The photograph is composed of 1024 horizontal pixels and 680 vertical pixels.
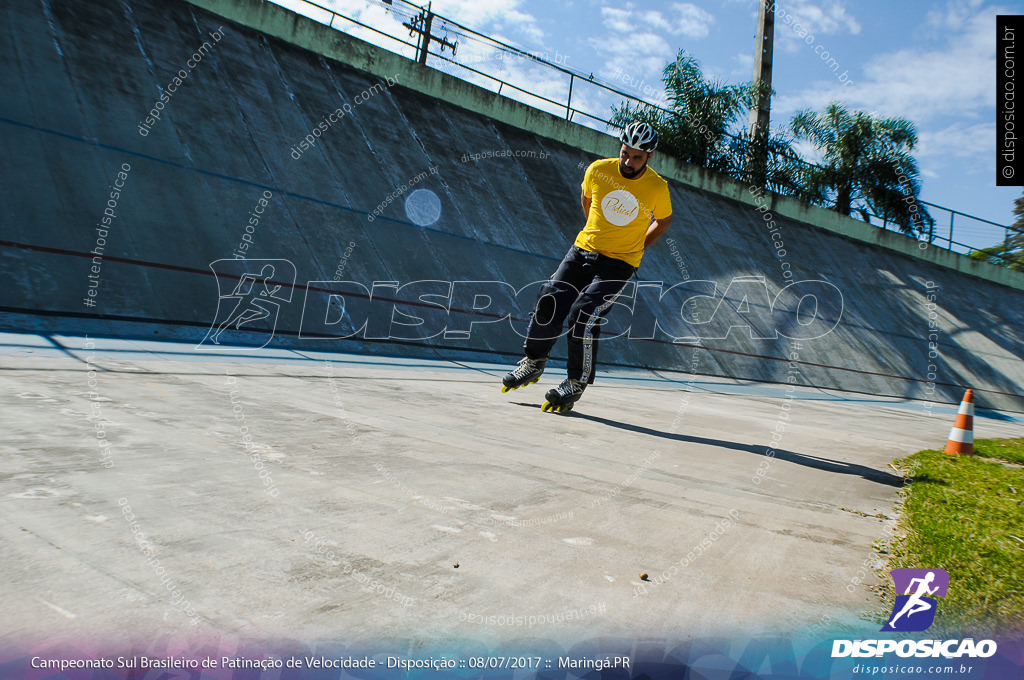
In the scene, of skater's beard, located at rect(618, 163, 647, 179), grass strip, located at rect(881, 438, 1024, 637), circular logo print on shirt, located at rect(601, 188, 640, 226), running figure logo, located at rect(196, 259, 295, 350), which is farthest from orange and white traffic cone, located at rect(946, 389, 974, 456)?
running figure logo, located at rect(196, 259, 295, 350)

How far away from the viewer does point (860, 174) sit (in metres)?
21.8

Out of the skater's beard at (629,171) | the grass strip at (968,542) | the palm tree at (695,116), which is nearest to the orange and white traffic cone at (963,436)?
the grass strip at (968,542)

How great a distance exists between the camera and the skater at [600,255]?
5.02 m

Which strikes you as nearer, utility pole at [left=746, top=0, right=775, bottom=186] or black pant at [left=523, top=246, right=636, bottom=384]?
black pant at [left=523, top=246, right=636, bottom=384]

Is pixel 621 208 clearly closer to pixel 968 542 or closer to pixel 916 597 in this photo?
pixel 968 542

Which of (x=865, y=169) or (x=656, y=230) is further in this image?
(x=865, y=169)

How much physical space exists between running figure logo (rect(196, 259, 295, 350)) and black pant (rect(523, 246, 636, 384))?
3081mm

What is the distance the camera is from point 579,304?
5074mm

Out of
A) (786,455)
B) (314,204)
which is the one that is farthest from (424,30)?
(786,455)

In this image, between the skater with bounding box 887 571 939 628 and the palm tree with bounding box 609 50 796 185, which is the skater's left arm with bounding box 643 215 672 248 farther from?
the palm tree with bounding box 609 50 796 185

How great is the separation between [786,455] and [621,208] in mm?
2177

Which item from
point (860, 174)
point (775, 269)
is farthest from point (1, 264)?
point (860, 174)

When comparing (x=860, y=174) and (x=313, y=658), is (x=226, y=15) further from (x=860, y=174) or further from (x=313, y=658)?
(x=860, y=174)

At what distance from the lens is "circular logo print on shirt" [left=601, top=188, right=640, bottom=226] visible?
5047 millimetres
